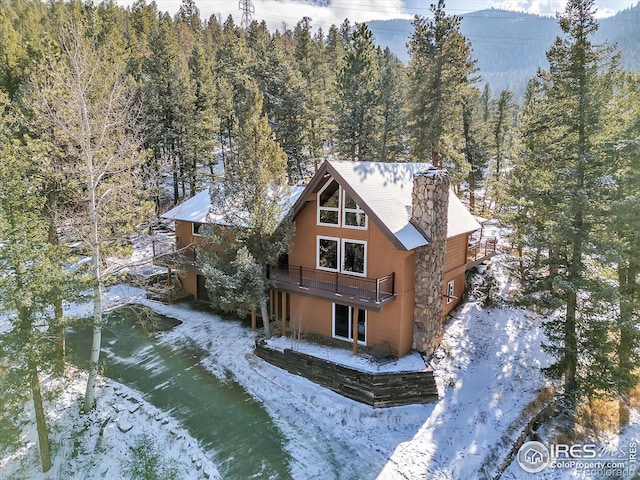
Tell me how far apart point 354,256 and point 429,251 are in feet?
9.07

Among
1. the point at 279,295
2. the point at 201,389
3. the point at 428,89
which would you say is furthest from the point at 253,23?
the point at 201,389

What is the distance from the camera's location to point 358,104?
28.6 metres

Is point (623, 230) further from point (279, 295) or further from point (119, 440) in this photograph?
point (119, 440)

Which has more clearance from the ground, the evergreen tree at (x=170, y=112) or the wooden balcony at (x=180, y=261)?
the evergreen tree at (x=170, y=112)

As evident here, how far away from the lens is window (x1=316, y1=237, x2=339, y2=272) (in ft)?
49.8

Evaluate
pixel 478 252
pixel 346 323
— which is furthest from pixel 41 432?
pixel 478 252

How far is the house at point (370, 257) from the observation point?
536 inches

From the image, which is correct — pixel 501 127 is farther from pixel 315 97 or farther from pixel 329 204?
pixel 329 204

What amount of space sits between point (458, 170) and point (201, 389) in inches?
832

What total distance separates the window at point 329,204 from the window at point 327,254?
2.40 feet

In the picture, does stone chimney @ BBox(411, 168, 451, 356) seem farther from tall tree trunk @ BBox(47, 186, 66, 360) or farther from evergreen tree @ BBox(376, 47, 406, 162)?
evergreen tree @ BBox(376, 47, 406, 162)

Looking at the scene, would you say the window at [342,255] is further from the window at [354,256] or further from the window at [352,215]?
the window at [352,215]

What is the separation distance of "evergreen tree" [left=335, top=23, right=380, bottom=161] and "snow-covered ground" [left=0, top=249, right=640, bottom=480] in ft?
58.2

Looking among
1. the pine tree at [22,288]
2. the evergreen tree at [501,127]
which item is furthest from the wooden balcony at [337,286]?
the evergreen tree at [501,127]
